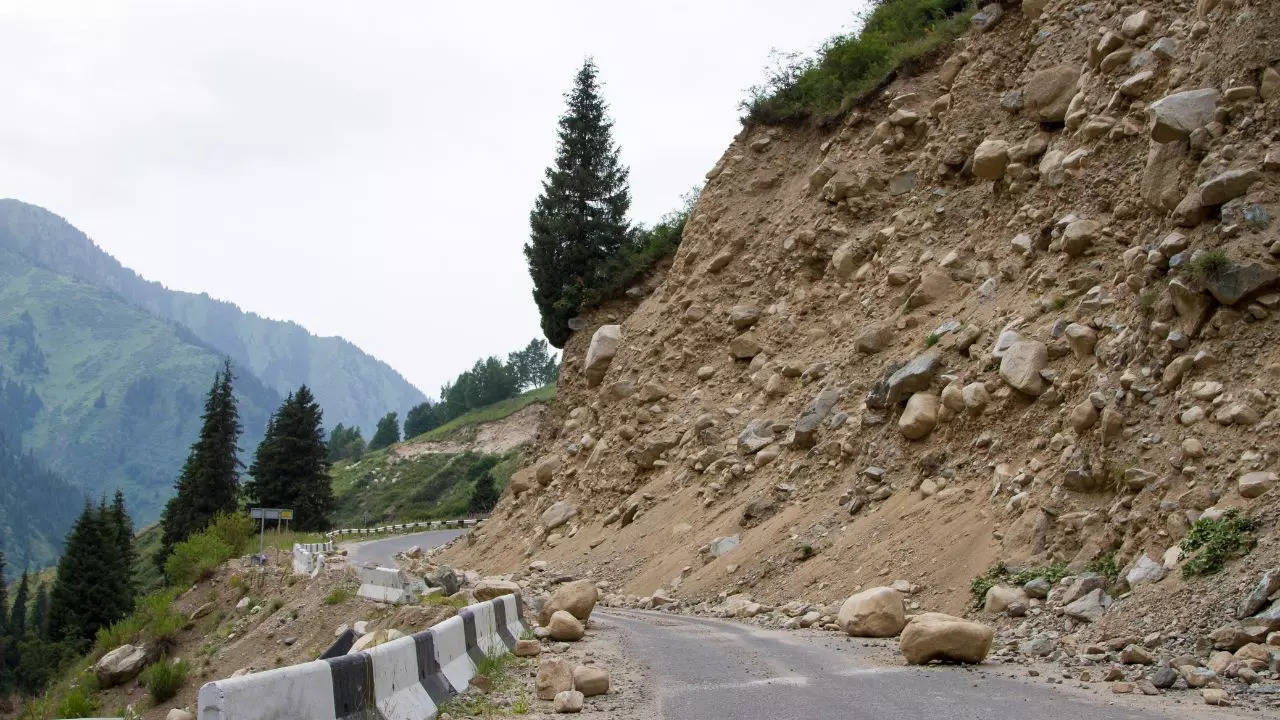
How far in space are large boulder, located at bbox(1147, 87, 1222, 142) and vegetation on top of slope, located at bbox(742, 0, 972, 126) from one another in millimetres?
10850

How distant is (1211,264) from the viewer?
38.2 ft

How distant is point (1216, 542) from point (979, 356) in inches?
286

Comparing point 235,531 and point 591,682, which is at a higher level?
point 235,531

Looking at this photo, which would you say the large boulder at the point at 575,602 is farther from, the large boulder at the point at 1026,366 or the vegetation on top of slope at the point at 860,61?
the vegetation on top of slope at the point at 860,61

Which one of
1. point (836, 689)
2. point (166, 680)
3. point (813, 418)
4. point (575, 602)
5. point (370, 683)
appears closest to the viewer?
point (370, 683)

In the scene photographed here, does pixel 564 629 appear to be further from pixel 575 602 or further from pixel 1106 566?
pixel 1106 566

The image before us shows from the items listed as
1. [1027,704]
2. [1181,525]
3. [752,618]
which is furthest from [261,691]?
[752,618]

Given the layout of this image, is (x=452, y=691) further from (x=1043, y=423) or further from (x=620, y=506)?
(x=620, y=506)

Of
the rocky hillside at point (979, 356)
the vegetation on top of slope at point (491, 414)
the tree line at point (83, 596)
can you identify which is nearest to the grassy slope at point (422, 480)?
the vegetation on top of slope at point (491, 414)

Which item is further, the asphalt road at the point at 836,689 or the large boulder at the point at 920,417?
the large boulder at the point at 920,417

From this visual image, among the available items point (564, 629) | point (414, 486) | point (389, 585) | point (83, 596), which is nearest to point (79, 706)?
point (389, 585)

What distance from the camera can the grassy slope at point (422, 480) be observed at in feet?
260

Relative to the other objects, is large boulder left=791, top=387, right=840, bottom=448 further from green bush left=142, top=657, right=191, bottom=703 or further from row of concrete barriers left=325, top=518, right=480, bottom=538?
row of concrete barriers left=325, top=518, right=480, bottom=538

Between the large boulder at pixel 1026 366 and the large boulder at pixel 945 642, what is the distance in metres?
6.66
